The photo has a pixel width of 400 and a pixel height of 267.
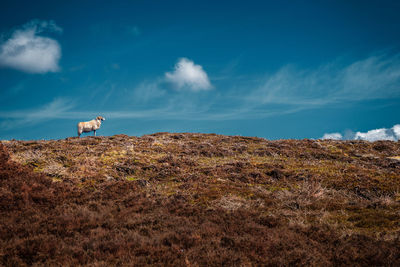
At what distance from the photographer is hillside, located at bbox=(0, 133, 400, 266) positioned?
639 centimetres

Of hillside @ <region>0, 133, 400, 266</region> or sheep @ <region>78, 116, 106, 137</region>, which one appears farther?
sheep @ <region>78, 116, 106, 137</region>

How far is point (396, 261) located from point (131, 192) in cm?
996

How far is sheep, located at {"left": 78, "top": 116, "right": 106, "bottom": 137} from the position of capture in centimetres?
2947

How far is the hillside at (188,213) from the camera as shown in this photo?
6387 mm

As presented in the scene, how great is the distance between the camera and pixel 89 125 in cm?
3020

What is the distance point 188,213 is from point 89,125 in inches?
977

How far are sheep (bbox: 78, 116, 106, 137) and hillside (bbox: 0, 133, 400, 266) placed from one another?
1215cm

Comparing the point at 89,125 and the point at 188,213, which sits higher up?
the point at 89,125

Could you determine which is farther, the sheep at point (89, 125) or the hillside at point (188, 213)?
the sheep at point (89, 125)

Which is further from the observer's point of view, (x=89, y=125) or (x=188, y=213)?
A: (x=89, y=125)

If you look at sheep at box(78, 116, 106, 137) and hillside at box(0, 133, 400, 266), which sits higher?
sheep at box(78, 116, 106, 137)

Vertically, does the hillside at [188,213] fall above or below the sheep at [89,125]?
below

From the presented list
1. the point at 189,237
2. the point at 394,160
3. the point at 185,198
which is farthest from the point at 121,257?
the point at 394,160

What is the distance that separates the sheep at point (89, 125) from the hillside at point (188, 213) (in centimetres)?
1215
